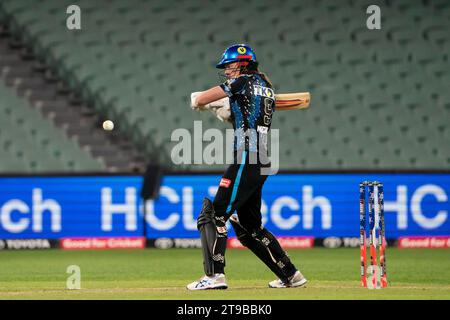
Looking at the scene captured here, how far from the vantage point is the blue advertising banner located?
51.1ft

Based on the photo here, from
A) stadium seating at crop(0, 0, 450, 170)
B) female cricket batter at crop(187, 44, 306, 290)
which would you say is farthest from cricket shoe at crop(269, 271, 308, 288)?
stadium seating at crop(0, 0, 450, 170)

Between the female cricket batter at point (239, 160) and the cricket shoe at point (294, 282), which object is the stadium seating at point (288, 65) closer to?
the cricket shoe at point (294, 282)

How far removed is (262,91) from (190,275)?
316 cm

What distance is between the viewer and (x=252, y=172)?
923cm

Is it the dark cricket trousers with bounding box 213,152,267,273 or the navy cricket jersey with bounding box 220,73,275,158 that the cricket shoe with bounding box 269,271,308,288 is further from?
the navy cricket jersey with bounding box 220,73,275,158

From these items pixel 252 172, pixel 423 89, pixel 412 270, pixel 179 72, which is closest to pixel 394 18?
pixel 423 89

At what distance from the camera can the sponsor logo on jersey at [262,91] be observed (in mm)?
9273

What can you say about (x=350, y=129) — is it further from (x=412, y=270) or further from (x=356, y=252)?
(x=412, y=270)

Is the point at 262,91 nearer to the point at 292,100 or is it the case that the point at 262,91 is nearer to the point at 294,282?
the point at 292,100

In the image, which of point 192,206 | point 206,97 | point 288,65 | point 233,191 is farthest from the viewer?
point 288,65

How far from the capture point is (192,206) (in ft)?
51.4

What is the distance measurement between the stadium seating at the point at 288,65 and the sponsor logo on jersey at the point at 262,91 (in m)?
8.47

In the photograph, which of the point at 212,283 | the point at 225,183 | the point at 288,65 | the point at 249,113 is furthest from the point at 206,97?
the point at 288,65

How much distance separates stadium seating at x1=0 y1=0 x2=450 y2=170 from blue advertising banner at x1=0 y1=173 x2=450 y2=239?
6.98 ft
